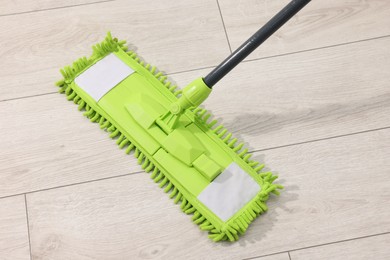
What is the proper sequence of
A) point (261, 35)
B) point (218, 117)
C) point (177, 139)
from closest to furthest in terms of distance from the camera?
1. point (261, 35)
2. point (177, 139)
3. point (218, 117)

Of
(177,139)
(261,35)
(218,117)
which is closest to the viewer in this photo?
(261,35)

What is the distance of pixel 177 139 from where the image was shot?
976mm

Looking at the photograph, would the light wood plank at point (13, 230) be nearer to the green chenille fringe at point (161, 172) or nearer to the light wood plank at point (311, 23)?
the green chenille fringe at point (161, 172)

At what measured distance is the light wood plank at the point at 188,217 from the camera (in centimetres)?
99

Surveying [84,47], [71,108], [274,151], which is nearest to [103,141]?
[71,108]

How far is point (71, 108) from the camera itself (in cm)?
109

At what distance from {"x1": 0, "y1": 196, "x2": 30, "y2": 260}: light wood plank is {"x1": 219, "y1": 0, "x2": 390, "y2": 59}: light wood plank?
571 millimetres

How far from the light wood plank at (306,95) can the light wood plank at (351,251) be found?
8.8 inches

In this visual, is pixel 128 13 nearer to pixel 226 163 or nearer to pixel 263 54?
pixel 263 54

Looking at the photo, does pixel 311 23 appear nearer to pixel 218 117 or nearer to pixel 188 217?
pixel 218 117

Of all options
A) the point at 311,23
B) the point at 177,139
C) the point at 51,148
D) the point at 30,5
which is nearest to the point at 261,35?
the point at 177,139

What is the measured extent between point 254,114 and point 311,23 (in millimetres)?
267

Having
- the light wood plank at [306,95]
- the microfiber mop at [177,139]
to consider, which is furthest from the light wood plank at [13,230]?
the light wood plank at [306,95]

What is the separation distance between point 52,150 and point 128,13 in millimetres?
362
